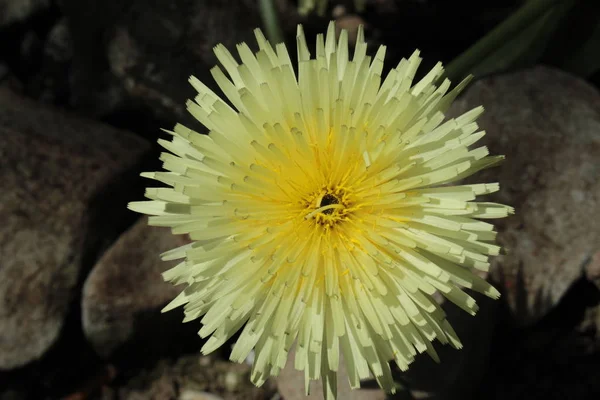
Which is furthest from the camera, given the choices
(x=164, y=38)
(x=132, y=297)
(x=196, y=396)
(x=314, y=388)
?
(x=164, y=38)

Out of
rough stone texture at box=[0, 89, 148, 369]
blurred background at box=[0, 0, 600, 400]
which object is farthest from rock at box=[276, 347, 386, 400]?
rough stone texture at box=[0, 89, 148, 369]

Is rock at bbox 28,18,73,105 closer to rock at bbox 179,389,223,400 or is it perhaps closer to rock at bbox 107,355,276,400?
rock at bbox 107,355,276,400

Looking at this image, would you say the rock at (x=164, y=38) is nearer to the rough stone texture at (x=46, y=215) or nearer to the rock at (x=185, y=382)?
the rough stone texture at (x=46, y=215)

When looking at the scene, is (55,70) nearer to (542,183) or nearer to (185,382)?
(185,382)

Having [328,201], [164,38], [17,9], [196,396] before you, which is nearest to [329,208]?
[328,201]

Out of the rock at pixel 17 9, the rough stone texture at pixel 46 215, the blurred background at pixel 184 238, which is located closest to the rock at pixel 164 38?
the blurred background at pixel 184 238

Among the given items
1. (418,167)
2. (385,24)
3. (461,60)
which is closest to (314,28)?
(385,24)

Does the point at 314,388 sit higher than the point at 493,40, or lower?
lower

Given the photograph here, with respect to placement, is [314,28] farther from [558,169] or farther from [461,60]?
[558,169]
